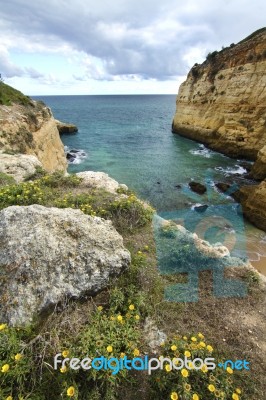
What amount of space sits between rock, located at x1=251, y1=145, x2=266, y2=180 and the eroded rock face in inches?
5.5

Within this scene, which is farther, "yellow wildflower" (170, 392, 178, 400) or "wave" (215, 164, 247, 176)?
"wave" (215, 164, 247, 176)

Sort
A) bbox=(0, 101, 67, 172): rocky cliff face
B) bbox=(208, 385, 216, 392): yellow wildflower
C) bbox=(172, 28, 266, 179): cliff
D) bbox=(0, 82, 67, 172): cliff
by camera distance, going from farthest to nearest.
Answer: bbox=(172, 28, 266, 179): cliff
bbox=(0, 82, 67, 172): cliff
bbox=(0, 101, 67, 172): rocky cliff face
bbox=(208, 385, 216, 392): yellow wildflower

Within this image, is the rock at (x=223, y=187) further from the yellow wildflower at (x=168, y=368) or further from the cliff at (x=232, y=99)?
the yellow wildflower at (x=168, y=368)

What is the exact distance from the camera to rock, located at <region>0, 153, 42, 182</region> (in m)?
10.7

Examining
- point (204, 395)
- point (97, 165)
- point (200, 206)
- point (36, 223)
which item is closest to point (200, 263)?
point (204, 395)

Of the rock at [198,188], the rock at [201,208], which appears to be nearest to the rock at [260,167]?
the rock at [198,188]

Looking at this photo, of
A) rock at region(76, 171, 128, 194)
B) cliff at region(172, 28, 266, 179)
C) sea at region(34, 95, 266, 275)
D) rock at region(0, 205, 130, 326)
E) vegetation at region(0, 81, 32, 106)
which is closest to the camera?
rock at region(0, 205, 130, 326)

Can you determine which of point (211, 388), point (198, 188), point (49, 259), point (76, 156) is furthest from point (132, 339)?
point (76, 156)

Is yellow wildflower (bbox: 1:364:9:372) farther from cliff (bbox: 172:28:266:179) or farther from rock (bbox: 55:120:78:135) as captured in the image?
rock (bbox: 55:120:78:135)

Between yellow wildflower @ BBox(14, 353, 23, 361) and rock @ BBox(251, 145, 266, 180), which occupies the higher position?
yellow wildflower @ BBox(14, 353, 23, 361)

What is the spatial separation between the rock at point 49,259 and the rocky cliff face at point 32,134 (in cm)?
1157

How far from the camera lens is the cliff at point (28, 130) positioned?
Result: 16.5m

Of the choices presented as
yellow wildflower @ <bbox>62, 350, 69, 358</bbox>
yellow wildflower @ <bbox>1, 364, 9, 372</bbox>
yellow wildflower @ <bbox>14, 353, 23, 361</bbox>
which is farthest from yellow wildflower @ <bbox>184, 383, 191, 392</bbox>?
yellow wildflower @ <bbox>1, 364, 9, 372</bbox>

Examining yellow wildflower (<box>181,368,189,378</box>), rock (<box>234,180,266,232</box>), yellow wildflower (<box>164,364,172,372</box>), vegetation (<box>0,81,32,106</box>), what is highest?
vegetation (<box>0,81,32,106</box>)
